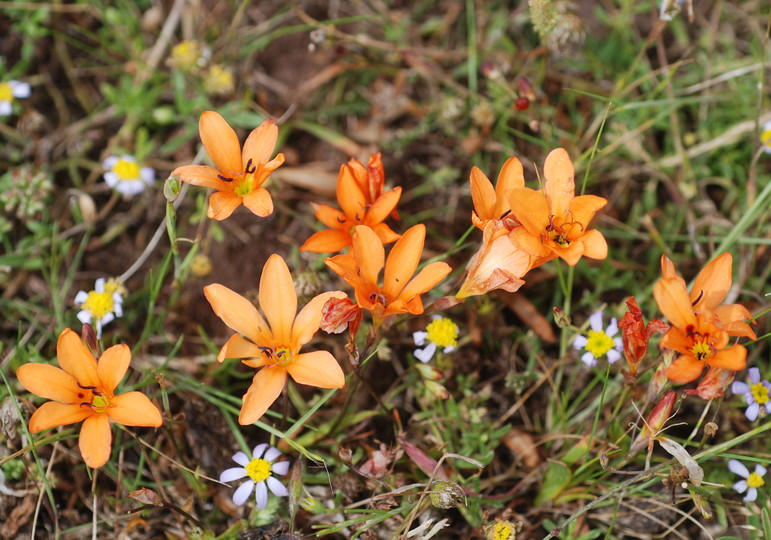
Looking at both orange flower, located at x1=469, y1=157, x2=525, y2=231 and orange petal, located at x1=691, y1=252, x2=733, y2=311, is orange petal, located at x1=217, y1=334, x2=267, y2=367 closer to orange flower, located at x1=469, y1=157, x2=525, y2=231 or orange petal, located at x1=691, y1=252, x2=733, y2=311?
orange flower, located at x1=469, y1=157, x2=525, y2=231

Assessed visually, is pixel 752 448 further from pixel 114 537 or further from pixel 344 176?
pixel 114 537

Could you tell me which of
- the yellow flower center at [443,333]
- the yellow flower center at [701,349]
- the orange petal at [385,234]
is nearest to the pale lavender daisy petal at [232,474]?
the yellow flower center at [443,333]

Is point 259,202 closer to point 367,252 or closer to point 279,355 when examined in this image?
point 367,252

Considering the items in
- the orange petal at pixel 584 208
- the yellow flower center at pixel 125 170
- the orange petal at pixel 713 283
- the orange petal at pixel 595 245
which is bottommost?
the yellow flower center at pixel 125 170

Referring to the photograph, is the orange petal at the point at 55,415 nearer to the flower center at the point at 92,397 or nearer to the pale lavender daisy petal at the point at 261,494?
the flower center at the point at 92,397

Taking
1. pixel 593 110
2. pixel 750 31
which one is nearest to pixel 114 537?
pixel 593 110

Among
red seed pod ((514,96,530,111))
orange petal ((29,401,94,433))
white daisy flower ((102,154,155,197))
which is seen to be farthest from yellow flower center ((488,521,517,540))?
white daisy flower ((102,154,155,197))
